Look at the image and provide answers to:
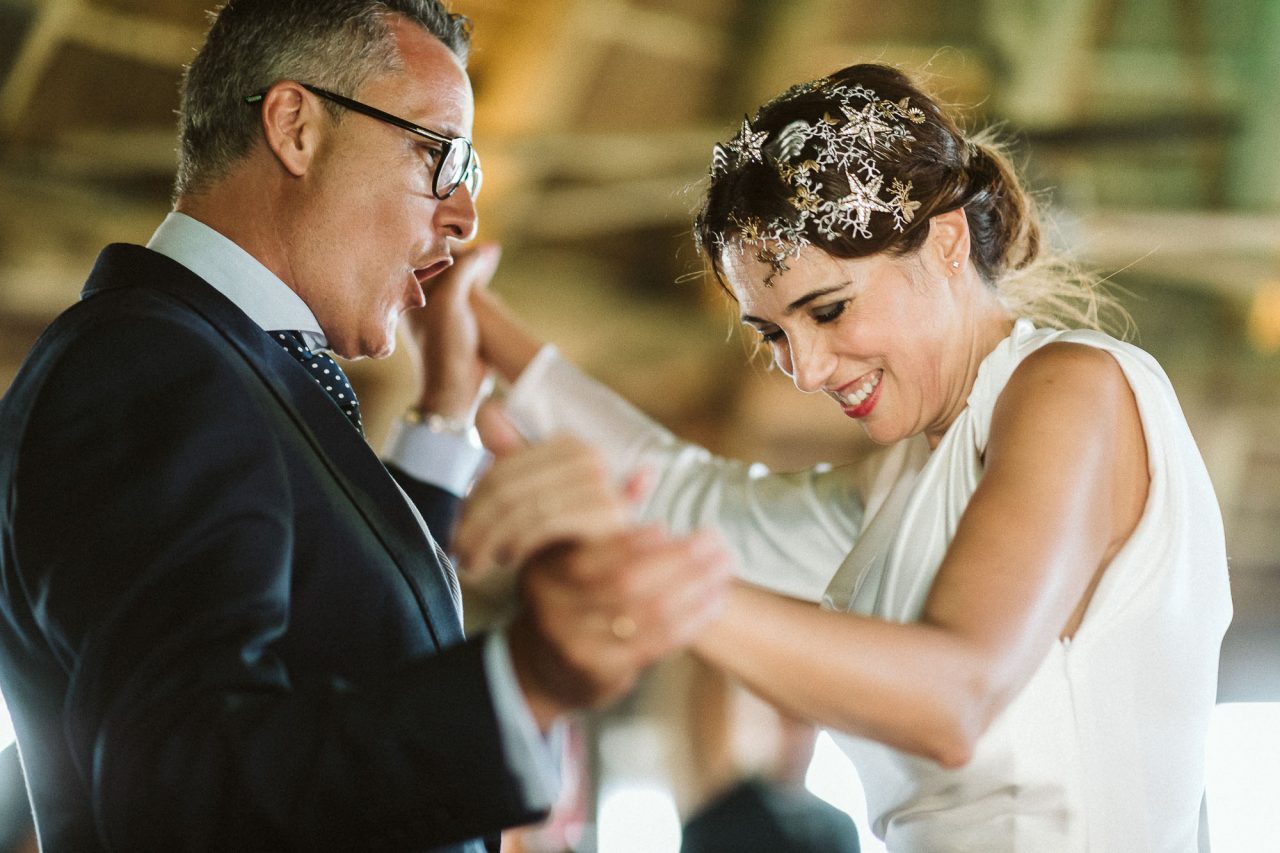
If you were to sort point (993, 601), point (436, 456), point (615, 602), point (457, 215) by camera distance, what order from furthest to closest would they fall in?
1. point (436, 456)
2. point (457, 215)
3. point (993, 601)
4. point (615, 602)

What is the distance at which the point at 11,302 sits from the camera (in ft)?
19.7

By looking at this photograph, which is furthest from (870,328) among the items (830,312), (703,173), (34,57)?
(34,57)

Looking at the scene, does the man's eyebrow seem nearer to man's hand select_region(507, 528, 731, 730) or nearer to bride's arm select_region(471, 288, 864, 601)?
bride's arm select_region(471, 288, 864, 601)

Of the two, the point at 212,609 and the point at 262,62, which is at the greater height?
the point at 262,62

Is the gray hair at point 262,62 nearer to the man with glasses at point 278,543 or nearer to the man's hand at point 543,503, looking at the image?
the man with glasses at point 278,543

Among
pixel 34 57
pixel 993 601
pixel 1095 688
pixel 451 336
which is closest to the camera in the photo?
pixel 993 601

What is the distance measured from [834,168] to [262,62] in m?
0.73

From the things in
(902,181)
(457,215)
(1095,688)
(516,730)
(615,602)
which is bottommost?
(1095,688)

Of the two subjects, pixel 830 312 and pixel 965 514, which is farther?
pixel 830 312

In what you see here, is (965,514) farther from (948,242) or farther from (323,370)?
(323,370)

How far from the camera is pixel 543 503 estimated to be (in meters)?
0.80

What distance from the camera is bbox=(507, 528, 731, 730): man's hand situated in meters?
0.78

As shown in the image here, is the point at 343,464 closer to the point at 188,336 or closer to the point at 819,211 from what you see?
the point at 188,336

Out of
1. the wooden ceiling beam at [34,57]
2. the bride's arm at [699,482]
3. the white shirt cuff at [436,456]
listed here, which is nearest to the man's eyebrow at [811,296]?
the bride's arm at [699,482]
